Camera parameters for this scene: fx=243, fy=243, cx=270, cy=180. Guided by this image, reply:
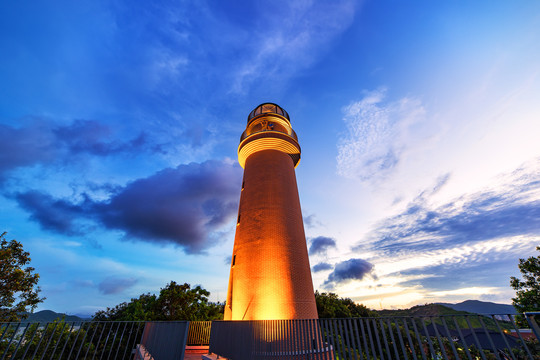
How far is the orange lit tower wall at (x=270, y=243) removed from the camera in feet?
37.9

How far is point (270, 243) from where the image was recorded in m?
12.6

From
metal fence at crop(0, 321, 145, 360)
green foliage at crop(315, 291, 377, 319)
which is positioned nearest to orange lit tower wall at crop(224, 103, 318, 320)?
metal fence at crop(0, 321, 145, 360)

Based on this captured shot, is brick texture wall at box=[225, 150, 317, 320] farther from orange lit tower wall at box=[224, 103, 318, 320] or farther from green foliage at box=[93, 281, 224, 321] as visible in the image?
green foliage at box=[93, 281, 224, 321]

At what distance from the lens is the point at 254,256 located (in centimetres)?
1252

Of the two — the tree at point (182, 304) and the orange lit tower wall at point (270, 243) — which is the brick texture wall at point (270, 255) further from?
the tree at point (182, 304)

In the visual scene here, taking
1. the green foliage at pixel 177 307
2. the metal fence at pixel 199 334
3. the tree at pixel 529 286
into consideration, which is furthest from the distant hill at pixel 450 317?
the green foliage at pixel 177 307

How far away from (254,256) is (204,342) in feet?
24.6

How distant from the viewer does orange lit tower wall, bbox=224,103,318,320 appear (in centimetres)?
1154

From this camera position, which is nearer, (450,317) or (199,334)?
(450,317)

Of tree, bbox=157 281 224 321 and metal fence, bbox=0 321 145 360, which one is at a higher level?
tree, bbox=157 281 224 321

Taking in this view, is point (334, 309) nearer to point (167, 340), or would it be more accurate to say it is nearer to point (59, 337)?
point (167, 340)

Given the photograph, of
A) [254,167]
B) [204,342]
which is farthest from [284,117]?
[204,342]

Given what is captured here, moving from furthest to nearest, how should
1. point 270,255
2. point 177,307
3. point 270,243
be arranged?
1. point 177,307
2. point 270,243
3. point 270,255

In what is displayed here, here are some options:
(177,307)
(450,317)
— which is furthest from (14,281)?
(450,317)
